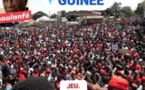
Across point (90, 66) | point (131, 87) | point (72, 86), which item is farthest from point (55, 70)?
point (72, 86)

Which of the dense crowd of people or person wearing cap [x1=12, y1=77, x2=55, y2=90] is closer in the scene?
person wearing cap [x1=12, y1=77, x2=55, y2=90]

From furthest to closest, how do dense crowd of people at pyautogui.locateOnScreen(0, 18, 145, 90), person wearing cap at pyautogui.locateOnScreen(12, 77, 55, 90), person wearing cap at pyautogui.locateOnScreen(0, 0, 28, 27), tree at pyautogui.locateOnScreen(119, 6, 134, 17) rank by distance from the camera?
tree at pyautogui.locateOnScreen(119, 6, 134, 17)
dense crowd of people at pyautogui.locateOnScreen(0, 18, 145, 90)
person wearing cap at pyautogui.locateOnScreen(0, 0, 28, 27)
person wearing cap at pyautogui.locateOnScreen(12, 77, 55, 90)

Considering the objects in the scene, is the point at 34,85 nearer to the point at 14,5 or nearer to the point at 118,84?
the point at 118,84

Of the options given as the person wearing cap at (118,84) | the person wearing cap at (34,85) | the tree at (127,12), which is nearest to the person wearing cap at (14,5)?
the person wearing cap at (118,84)

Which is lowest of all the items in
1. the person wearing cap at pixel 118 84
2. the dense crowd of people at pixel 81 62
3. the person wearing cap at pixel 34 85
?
the dense crowd of people at pixel 81 62

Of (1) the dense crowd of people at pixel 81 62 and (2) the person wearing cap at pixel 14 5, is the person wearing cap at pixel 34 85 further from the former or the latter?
(2) the person wearing cap at pixel 14 5

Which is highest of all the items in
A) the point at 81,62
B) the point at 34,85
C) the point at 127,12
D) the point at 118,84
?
the point at 34,85

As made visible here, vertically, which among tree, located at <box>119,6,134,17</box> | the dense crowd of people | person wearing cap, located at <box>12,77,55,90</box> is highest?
person wearing cap, located at <box>12,77,55,90</box>

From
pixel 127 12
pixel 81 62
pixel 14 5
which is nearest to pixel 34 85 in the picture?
pixel 14 5

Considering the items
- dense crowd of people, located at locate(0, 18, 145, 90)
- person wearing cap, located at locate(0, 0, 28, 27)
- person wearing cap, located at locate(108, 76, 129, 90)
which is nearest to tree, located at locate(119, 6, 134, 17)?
dense crowd of people, located at locate(0, 18, 145, 90)

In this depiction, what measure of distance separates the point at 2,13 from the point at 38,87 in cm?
782

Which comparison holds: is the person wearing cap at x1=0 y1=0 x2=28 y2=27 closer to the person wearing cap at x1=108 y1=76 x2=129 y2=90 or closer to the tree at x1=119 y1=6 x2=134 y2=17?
the person wearing cap at x1=108 y1=76 x2=129 y2=90

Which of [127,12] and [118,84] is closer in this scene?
[118,84]

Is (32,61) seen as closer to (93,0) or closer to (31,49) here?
(31,49)
